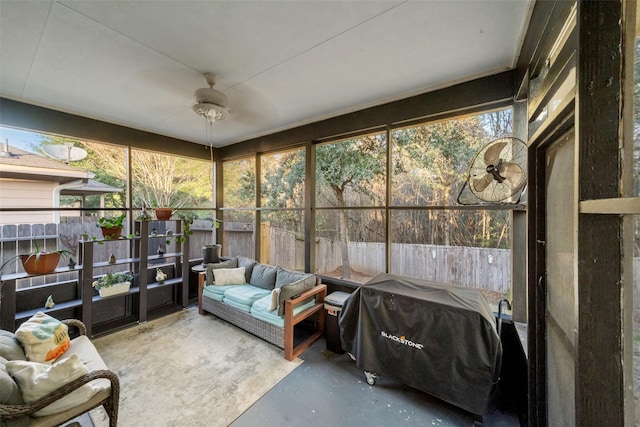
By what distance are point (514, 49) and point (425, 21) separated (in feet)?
2.95

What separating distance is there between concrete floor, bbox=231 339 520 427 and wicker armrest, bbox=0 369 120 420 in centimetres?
92

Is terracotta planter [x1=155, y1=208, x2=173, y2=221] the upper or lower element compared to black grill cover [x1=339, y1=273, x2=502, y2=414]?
upper

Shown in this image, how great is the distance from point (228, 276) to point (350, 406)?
258 centimetres

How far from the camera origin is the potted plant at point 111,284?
10.5 ft

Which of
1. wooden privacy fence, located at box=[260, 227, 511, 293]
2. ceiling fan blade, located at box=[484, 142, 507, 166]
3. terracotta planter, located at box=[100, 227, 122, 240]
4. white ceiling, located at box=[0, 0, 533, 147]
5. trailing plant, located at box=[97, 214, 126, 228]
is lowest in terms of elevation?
wooden privacy fence, located at box=[260, 227, 511, 293]

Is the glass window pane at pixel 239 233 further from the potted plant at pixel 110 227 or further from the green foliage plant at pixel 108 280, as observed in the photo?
the potted plant at pixel 110 227

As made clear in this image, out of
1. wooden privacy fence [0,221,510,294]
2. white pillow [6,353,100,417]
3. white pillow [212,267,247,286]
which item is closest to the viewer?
white pillow [6,353,100,417]

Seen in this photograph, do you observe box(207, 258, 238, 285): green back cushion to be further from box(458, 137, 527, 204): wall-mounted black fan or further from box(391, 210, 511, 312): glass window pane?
box(458, 137, 527, 204): wall-mounted black fan

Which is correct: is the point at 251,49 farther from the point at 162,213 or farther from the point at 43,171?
the point at 43,171

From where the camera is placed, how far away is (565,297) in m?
1.09

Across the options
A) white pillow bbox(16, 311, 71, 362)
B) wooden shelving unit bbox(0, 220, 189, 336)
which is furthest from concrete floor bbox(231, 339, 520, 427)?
wooden shelving unit bbox(0, 220, 189, 336)

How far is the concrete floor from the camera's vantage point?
1.83m

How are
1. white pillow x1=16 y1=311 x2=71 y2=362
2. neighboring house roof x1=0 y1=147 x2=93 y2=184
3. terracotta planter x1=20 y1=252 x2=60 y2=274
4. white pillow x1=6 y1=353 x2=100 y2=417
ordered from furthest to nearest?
neighboring house roof x1=0 y1=147 x2=93 y2=184
terracotta planter x1=20 y1=252 x2=60 y2=274
white pillow x1=16 y1=311 x2=71 y2=362
white pillow x1=6 y1=353 x2=100 y2=417

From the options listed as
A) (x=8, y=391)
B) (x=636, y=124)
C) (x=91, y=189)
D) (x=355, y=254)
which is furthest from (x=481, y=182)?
(x=91, y=189)
